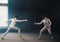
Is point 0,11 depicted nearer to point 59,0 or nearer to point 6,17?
point 6,17

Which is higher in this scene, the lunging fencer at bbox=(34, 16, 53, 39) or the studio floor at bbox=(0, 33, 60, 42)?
the lunging fencer at bbox=(34, 16, 53, 39)

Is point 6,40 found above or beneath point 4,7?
beneath

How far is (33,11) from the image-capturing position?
6.87 ft

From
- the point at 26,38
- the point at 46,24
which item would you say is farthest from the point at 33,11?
the point at 26,38

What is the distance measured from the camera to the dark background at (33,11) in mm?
2086

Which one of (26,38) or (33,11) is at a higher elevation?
(33,11)

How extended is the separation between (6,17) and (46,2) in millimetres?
599

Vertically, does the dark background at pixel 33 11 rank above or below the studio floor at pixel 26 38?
above

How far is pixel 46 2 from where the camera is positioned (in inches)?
82.8

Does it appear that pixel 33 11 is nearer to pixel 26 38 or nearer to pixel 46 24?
pixel 46 24

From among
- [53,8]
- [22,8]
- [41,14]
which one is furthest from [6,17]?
[53,8]

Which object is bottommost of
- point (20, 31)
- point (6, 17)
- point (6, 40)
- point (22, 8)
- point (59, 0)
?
point (6, 40)

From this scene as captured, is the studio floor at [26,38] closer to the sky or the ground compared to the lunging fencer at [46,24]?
closer to the ground

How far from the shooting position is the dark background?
2086 millimetres
